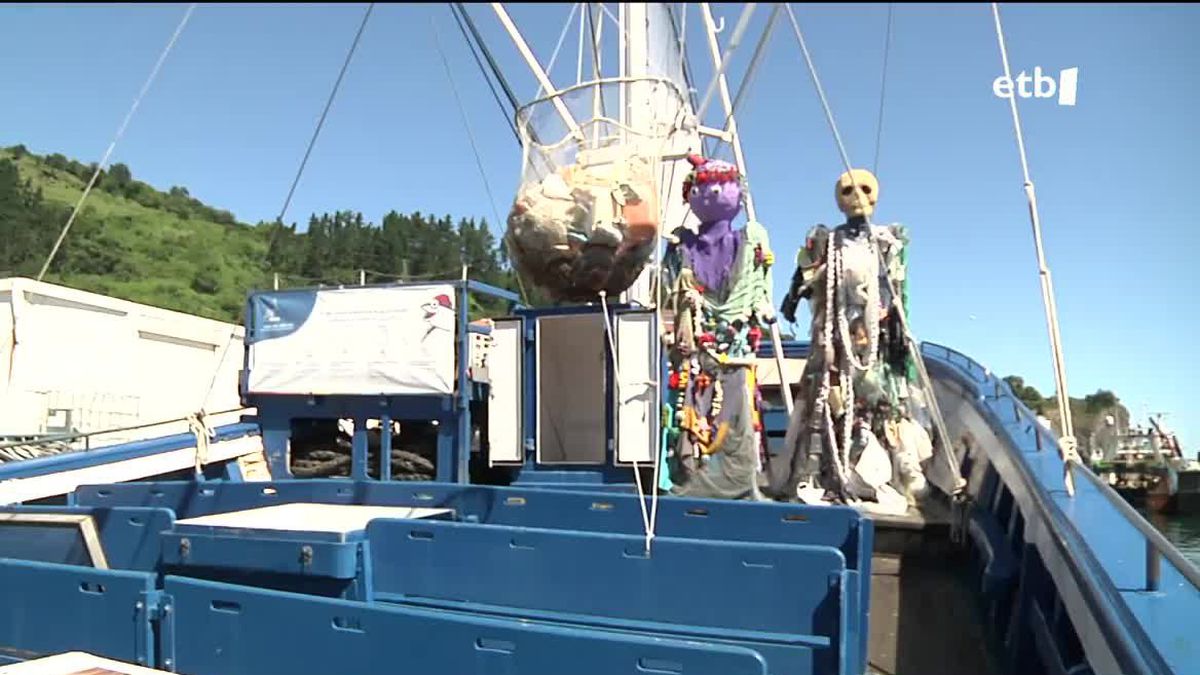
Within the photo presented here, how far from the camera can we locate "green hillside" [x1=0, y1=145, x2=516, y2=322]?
2154 inches

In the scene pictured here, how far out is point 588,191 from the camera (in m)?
8.01

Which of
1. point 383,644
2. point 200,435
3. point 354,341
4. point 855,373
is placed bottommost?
point 383,644

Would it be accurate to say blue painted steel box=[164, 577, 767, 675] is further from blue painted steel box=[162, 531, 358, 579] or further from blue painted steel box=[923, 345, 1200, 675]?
blue painted steel box=[923, 345, 1200, 675]

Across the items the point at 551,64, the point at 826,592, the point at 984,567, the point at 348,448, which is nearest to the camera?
the point at 826,592

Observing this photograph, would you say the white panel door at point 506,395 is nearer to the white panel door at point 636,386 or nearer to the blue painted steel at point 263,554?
the white panel door at point 636,386

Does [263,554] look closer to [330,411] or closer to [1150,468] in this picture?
[330,411]

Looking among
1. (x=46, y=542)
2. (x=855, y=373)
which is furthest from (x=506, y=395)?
(x=46, y=542)

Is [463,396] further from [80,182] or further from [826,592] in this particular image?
[80,182]

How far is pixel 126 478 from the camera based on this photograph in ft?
26.5

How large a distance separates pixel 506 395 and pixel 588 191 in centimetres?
184

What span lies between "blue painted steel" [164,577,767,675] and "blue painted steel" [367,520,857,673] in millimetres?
592

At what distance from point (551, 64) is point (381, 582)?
298 inches

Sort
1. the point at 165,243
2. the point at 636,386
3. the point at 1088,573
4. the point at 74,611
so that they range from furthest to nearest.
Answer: the point at 165,243
the point at 636,386
the point at 74,611
the point at 1088,573

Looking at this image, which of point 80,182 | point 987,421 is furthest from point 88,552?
point 80,182
